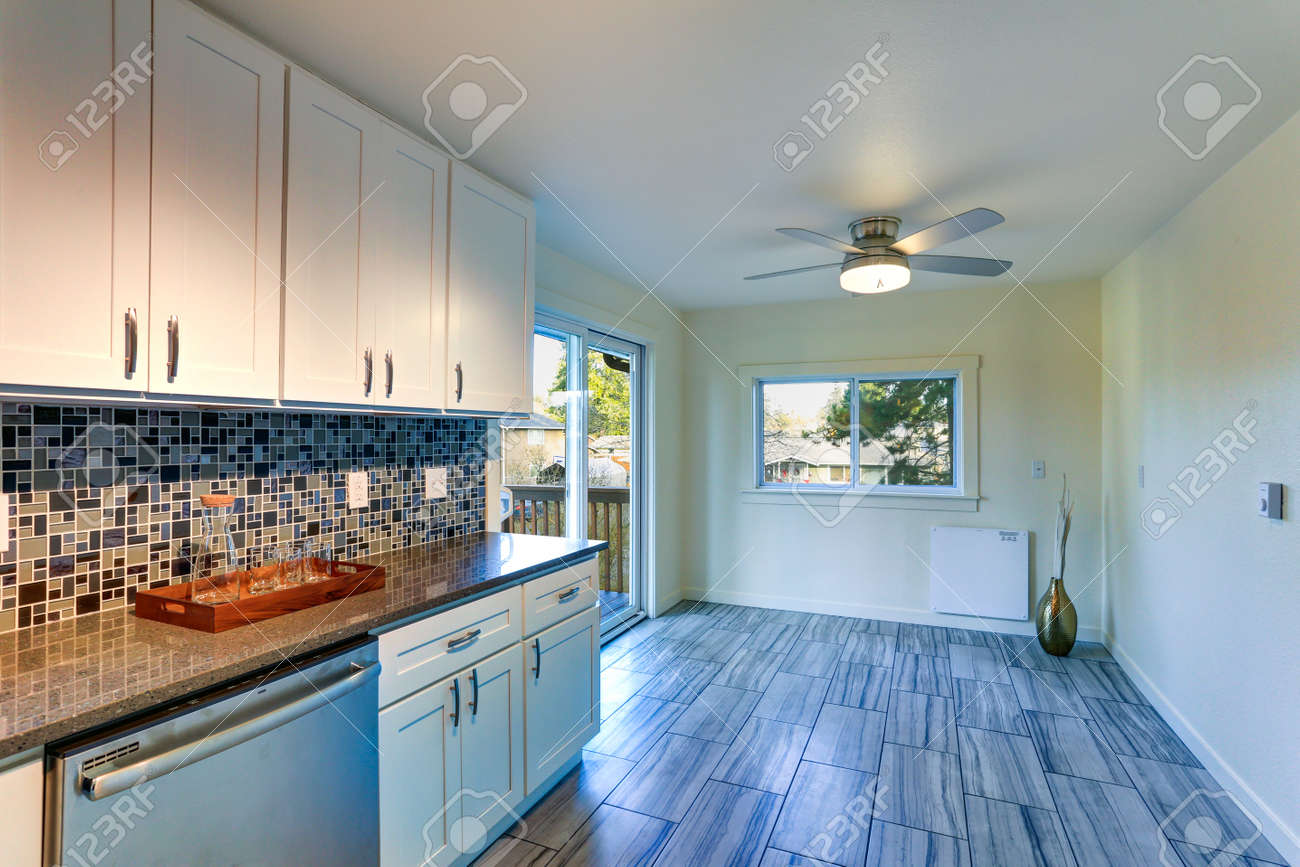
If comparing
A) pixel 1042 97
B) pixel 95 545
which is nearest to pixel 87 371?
pixel 95 545

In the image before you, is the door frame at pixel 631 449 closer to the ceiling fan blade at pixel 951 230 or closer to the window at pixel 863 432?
the window at pixel 863 432

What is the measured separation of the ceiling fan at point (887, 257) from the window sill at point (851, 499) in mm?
1951

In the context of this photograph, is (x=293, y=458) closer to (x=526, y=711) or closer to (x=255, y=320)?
(x=255, y=320)

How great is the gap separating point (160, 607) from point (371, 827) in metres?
0.75

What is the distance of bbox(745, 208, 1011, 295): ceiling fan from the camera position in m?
2.70

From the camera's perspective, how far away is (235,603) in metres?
1.54

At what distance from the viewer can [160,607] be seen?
1562 millimetres

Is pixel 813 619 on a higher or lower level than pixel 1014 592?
lower

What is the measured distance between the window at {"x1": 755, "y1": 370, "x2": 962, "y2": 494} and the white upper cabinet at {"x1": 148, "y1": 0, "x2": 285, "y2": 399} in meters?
3.90

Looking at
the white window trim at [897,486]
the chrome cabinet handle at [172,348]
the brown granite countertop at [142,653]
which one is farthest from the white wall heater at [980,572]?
the chrome cabinet handle at [172,348]

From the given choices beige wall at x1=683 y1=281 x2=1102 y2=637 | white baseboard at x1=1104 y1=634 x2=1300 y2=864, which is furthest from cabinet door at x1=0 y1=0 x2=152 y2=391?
beige wall at x1=683 y1=281 x2=1102 y2=637

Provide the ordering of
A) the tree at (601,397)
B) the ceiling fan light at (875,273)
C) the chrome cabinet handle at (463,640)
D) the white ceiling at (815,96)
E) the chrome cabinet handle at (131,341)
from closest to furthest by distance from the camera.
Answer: the chrome cabinet handle at (131,341) → the white ceiling at (815,96) → the chrome cabinet handle at (463,640) → the ceiling fan light at (875,273) → the tree at (601,397)

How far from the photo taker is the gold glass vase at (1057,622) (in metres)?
3.92

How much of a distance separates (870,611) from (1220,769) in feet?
7.52
